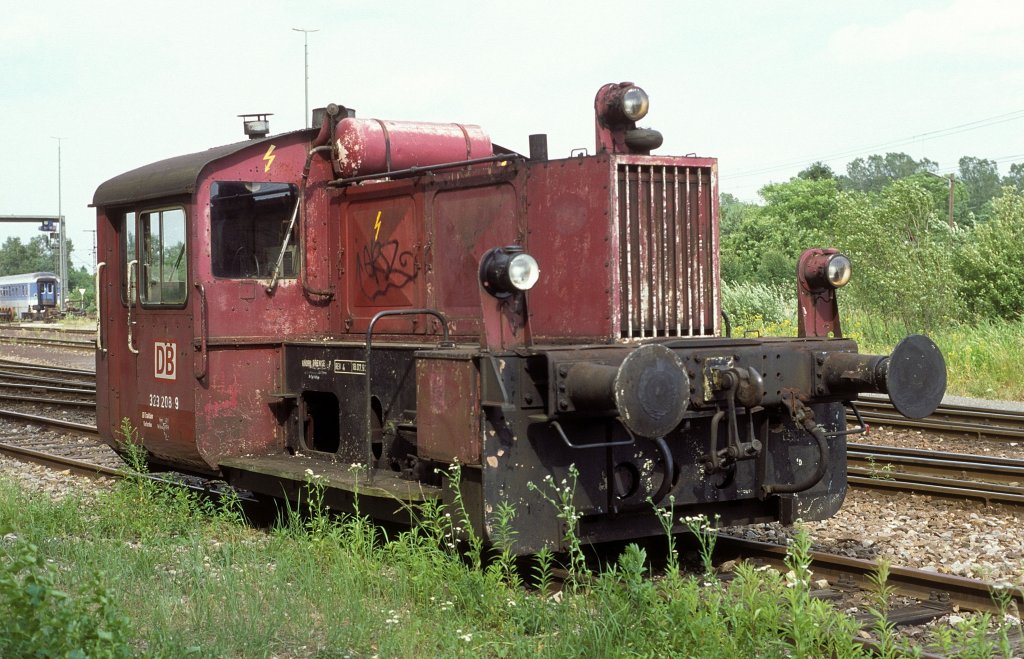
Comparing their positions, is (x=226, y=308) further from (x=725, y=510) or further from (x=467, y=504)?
(x=725, y=510)

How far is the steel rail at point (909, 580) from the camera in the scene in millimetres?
5332

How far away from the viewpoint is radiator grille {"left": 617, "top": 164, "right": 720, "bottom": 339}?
621cm

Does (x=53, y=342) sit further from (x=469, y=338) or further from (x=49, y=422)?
(x=469, y=338)

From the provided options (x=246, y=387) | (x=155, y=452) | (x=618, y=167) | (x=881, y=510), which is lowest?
(x=881, y=510)

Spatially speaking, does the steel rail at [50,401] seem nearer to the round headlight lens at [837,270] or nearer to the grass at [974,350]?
the grass at [974,350]

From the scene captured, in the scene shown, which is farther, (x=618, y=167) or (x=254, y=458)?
(x=254, y=458)

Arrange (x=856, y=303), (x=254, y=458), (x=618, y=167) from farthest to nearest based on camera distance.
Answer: (x=856, y=303)
(x=254, y=458)
(x=618, y=167)

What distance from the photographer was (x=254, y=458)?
7590mm

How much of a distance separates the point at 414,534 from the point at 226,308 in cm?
267

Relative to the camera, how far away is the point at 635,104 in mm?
6238

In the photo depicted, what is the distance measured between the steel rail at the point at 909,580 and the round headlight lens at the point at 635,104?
8.63 ft

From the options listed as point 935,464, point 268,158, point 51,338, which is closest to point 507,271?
point 268,158

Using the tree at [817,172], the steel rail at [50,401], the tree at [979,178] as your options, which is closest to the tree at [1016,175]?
the tree at [979,178]

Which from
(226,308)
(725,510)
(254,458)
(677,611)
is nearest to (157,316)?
(226,308)
